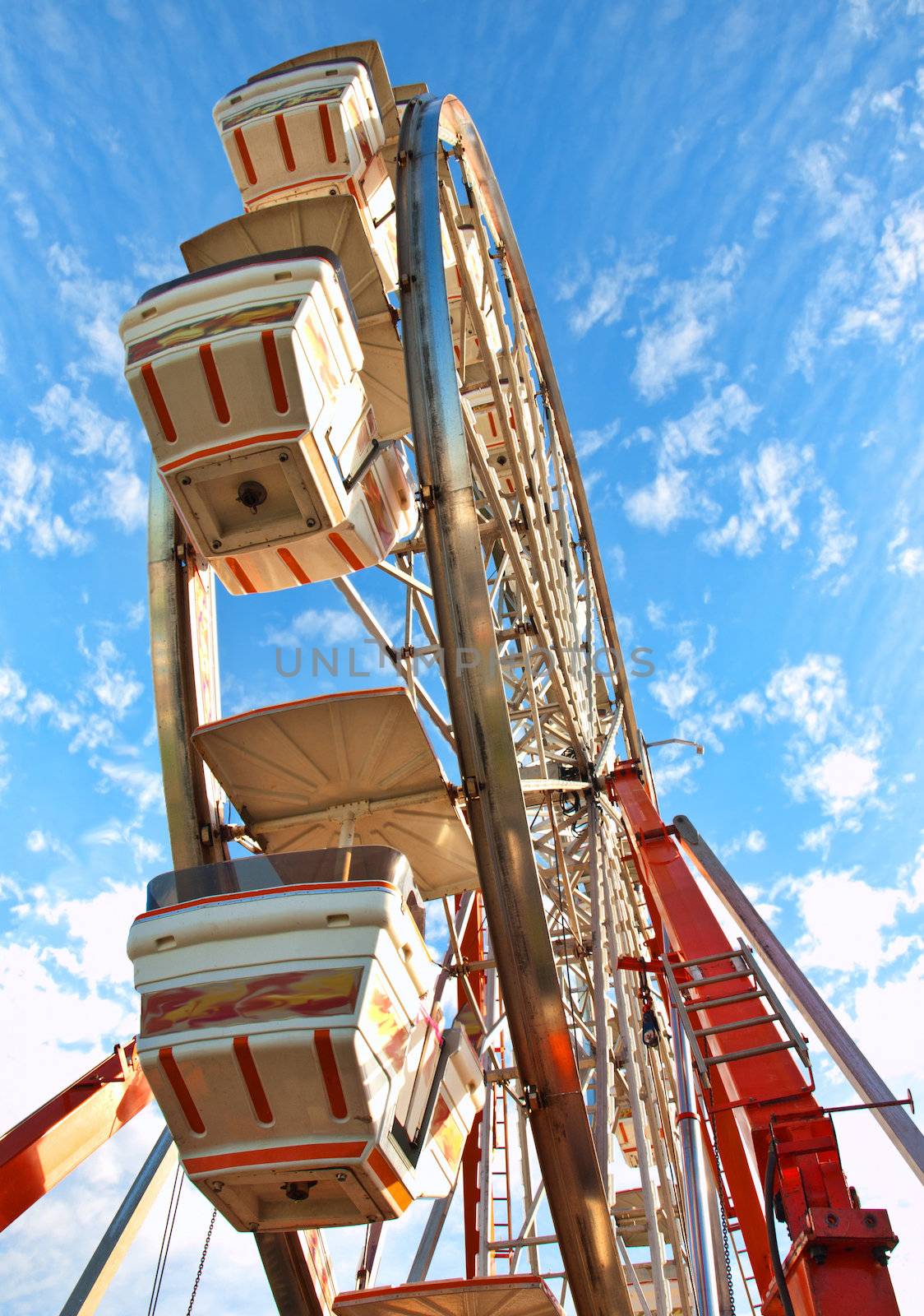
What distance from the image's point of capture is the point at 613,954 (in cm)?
893

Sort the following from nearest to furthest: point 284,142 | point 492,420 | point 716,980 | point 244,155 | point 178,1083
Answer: point 178,1083 → point 716,980 → point 284,142 → point 244,155 → point 492,420

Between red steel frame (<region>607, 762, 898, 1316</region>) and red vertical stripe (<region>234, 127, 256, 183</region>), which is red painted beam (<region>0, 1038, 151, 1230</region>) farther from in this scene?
red vertical stripe (<region>234, 127, 256, 183</region>)

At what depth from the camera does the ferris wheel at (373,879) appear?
4117 mm

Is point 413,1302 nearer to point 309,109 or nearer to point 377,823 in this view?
point 377,823

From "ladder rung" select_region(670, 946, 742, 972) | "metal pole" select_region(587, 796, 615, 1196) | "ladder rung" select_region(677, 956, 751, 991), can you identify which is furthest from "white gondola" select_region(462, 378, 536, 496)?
"ladder rung" select_region(677, 956, 751, 991)

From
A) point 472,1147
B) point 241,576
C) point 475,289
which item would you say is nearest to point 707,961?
point 241,576

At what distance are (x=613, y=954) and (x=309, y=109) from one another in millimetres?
7499

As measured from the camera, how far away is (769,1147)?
405cm

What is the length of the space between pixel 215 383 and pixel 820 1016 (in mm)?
4658

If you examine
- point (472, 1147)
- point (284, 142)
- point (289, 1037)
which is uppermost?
point (284, 142)

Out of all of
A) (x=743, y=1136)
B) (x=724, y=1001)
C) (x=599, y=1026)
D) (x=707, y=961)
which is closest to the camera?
(x=743, y=1136)

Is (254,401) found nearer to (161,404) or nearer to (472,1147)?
(161,404)

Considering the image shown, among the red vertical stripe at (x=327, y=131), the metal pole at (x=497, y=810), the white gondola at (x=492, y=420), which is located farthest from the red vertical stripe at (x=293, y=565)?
the white gondola at (x=492, y=420)

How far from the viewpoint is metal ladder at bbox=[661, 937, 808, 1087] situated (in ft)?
17.2
